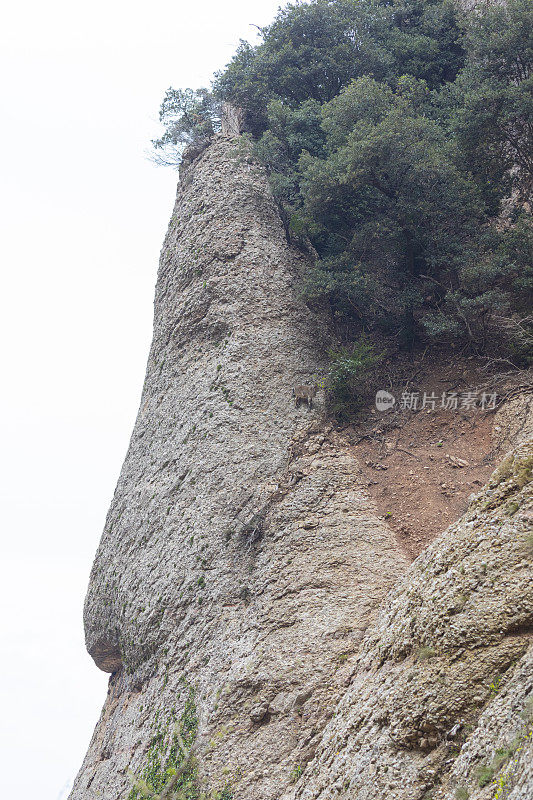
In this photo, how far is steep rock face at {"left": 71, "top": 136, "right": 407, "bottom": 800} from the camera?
10.2 meters

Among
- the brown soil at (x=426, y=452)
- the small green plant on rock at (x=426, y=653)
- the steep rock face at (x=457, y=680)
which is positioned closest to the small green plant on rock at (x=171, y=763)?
the steep rock face at (x=457, y=680)

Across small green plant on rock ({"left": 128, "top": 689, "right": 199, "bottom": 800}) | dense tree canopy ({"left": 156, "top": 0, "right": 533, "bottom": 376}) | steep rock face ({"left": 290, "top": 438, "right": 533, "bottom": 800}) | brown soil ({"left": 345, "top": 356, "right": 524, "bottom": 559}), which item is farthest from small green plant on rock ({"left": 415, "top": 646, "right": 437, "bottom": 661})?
dense tree canopy ({"left": 156, "top": 0, "right": 533, "bottom": 376})

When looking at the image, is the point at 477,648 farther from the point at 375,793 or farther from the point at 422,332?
the point at 422,332

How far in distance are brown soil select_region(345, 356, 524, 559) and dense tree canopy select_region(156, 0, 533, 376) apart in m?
0.98

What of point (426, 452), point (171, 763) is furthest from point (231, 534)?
point (426, 452)

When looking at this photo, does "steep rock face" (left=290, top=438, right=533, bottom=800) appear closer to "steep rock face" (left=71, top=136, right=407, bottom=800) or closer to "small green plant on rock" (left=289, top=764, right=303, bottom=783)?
"small green plant on rock" (left=289, top=764, right=303, bottom=783)

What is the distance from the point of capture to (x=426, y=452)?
12938 mm

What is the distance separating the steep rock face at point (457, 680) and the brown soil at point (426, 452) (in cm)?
368

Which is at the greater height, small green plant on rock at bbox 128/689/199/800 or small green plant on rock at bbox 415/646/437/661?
small green plant on rock at bbox 415/646/437/661

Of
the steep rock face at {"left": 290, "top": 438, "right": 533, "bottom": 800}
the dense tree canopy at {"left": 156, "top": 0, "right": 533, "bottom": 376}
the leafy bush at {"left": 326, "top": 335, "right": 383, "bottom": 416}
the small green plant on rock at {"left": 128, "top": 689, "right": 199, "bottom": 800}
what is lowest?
the small green plant on rock at {"left": 128, "top": 689, "right": 199, "bottom": 800}

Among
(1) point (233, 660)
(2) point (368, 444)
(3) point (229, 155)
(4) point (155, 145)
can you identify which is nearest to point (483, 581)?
(1) point (233, 660)

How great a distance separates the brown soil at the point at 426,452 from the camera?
11.8 metres

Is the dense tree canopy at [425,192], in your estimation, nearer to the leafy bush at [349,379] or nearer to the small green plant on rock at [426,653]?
the leafy bush at [349,379]

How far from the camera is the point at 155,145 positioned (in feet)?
73.3
